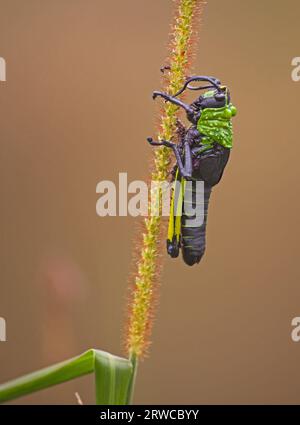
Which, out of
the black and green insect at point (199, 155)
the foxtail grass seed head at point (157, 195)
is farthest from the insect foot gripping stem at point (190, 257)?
the foxtail grass seed head at point (157, 195)

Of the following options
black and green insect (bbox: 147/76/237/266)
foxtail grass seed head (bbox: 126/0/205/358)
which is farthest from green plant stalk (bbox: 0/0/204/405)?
black and green insect (bbox: 147/76/237/266)

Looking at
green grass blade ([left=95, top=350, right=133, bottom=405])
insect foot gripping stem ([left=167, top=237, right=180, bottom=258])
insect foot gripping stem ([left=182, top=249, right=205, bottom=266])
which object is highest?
insect foot gripping stem ([left=167, top=237, right=180, bottom=258])

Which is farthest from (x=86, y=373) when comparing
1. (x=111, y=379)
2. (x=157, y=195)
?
(x=157, y=195)

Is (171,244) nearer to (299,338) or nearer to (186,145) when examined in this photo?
(186,145)

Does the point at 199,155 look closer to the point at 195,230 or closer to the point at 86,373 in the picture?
the point at 195,230

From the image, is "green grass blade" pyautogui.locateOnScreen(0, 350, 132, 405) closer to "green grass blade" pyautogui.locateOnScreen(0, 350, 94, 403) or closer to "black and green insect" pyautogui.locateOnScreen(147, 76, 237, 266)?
"green grass blade" pyautogui.locateOnScreen(0, 350, 94, 403)

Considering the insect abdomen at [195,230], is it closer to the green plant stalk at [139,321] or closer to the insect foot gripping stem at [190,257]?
the insect foot gripping stem at [190,257]
